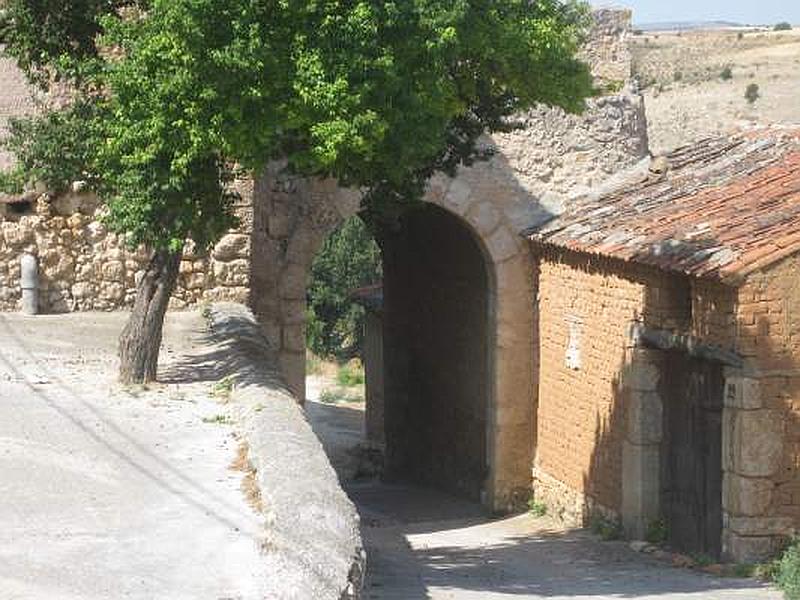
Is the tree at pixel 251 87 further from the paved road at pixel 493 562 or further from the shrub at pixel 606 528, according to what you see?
the shrub at pixel 606 528

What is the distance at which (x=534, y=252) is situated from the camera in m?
17.1

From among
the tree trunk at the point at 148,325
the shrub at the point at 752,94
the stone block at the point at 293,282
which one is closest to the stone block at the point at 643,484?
the stone block at the point at 293,282

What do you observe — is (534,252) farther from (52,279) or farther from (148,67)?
(148,67)

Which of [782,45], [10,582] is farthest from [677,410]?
[782,45]

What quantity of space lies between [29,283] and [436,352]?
6541 mm

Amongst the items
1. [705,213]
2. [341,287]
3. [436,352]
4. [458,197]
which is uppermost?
[458,197]

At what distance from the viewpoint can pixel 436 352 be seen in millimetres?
19625

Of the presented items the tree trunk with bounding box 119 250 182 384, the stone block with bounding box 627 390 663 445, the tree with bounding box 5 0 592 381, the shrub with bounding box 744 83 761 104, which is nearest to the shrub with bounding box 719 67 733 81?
the shrub with bounding box 744 83 761 104

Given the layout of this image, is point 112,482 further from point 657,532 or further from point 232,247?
point 657,532

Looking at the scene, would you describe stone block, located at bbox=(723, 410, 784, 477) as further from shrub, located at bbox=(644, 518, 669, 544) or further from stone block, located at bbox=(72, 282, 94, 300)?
stone block, located at bbox=(72, 282, 94, 300)

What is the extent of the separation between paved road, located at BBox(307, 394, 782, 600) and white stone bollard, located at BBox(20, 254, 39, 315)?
3.99 m

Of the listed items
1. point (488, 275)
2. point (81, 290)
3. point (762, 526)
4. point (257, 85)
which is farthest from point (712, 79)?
point (257, 85)

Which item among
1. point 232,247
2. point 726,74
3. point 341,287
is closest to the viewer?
point 232,247

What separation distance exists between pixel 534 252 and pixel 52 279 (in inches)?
215
